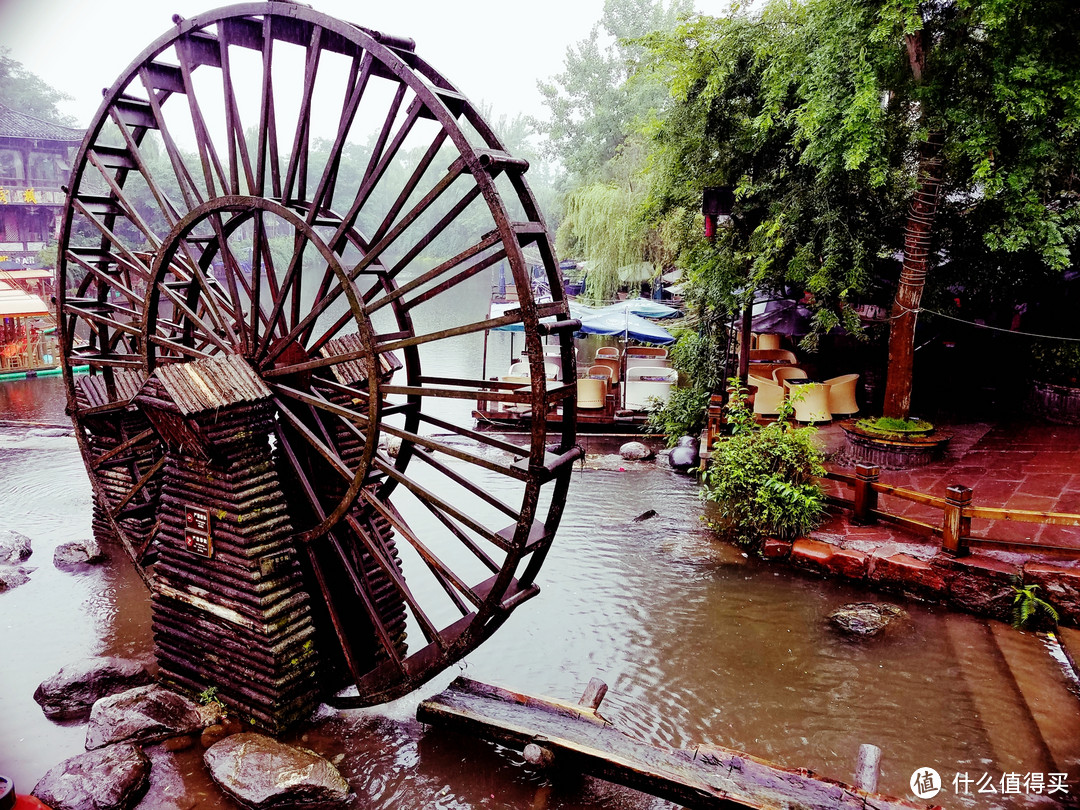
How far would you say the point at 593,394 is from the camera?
45.7 ft

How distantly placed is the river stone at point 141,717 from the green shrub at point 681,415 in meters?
8.87

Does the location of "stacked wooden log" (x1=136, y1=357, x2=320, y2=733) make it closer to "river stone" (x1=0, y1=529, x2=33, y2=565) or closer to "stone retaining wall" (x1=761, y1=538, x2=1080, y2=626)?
"river stone" (x1=0, y1=529, x2=33, y2=565)

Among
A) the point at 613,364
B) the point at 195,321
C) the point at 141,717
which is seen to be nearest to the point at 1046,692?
the point at 141,717

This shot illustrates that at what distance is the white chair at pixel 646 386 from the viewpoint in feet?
47.1

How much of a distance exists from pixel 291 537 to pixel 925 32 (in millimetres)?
8559

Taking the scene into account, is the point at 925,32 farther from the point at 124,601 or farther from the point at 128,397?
the point at 124,601

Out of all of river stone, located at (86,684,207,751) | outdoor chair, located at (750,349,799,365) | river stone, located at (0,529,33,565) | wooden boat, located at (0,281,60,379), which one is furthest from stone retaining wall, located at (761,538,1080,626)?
wooden boat, located at (0,281,60,379)

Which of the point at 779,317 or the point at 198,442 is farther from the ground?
the point at 779,317

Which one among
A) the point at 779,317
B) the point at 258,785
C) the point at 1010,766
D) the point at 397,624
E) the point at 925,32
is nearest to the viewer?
the point at 258,785

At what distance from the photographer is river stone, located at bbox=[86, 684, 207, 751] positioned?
16.9 ft

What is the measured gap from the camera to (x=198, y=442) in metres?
5.09

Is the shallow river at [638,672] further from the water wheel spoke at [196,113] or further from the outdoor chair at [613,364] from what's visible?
the outdoor chair at [613,364]

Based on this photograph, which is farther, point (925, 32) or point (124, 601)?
point (925, 32)

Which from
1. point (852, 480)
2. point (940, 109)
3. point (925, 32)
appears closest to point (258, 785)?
point (852, 480)
